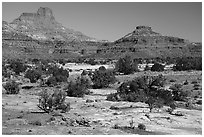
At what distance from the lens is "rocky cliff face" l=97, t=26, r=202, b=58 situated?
136625 millimetres

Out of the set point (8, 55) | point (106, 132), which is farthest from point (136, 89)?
point (8, 55)

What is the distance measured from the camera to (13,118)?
A: 20234mm

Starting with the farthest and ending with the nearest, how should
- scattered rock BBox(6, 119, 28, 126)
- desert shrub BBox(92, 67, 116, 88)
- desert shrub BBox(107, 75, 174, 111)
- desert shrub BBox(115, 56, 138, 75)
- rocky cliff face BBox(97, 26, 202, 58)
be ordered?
1. rocky cliff face BBox(97, 26, 202, 58)
2. desert shrub BBox(115, 56, 138, 75)
3. desert shrub BBox(92, 67, 116, 88)
4. desert shrub BBox(107, 75, 174, 111)
5. scattered rock BBox(6, 119, 28, 126)

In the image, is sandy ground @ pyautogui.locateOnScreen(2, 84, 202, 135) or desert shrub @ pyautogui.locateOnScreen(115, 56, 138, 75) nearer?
sandy ground @ pyautogui.locateOnScreen(2, 84, 202, 135)

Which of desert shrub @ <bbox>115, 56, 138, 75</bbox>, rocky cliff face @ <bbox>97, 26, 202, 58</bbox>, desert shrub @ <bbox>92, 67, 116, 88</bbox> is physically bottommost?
desert shrub @ <bbox>92, 67, 116, 88</bbox>

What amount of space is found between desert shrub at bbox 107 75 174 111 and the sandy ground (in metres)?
0.96

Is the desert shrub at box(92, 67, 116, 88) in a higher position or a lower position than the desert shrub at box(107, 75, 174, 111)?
higher

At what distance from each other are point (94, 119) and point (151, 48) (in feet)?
403

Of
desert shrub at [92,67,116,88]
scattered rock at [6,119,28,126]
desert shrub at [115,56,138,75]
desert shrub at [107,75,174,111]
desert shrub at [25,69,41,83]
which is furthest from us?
desert shrub at [115,56,138,75]

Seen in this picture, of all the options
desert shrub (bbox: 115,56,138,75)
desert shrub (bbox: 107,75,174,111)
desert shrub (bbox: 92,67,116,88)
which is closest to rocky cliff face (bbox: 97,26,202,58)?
desert shrub (bbox: 115,56,138,75)

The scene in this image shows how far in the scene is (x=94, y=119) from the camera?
21812 millimetres

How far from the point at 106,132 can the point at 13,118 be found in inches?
252

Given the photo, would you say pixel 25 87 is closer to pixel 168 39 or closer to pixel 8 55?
pixel 8 55

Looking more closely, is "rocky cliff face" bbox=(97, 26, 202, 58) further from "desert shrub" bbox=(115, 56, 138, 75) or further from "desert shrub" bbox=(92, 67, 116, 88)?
"desert shrub" bbox=(92, 67, 116, 88)
